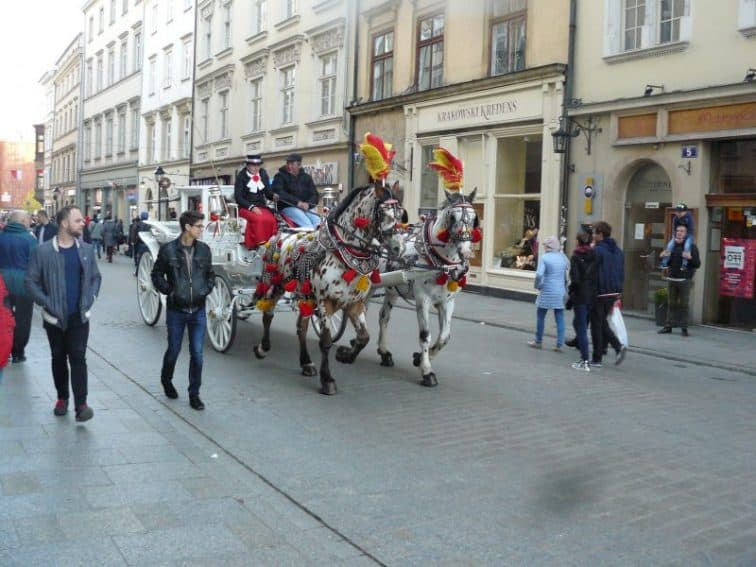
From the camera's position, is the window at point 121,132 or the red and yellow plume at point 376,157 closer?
the red and yellow plume at point 376,157

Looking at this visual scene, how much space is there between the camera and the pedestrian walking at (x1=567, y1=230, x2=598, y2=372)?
33.1 feet

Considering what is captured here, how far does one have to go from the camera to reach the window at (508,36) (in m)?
18.5

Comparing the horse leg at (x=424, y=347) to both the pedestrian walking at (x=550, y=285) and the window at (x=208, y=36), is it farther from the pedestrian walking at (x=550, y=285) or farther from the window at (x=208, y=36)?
the window at (x=208, y=36)

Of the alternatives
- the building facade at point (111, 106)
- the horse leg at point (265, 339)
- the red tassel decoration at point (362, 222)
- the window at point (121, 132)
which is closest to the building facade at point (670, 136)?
the horse leg at point (265, 339)

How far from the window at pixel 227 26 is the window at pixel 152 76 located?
952 cm

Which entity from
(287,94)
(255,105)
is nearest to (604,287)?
(287,94)

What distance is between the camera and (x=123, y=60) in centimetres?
4784

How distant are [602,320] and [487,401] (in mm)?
2855

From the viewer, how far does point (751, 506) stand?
514 cm

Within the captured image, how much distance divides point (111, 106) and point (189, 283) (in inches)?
1817

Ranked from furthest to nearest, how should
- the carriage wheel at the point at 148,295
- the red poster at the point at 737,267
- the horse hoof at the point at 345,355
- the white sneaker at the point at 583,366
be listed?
the red poster at the point at 737,267, the carriage wheel at the point at 148,295, the white sneaker at the point at 583,366, the horse hoof at the point at 345,355

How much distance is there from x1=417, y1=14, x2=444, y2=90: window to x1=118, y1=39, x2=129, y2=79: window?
3018 centimetres

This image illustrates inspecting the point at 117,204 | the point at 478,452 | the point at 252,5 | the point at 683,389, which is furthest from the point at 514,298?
the point at 117,204

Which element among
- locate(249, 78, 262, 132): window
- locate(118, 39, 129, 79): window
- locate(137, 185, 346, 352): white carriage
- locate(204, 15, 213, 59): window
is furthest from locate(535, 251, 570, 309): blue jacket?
locate(118, 39, 129, 79): window
